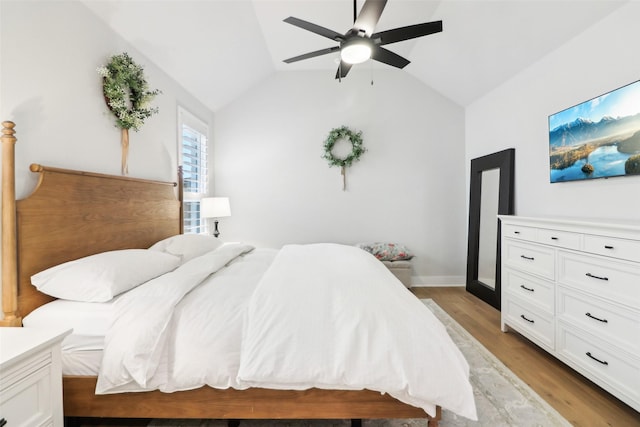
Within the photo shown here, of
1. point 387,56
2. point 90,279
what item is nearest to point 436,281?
point 387,56

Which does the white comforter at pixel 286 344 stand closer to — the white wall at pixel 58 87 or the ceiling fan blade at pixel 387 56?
the white wall at pixel 58 87

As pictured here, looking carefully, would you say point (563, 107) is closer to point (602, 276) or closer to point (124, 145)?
point (602, 276)

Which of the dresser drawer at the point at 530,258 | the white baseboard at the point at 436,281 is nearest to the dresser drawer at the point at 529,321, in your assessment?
the dresser drawer at the point at 530,258

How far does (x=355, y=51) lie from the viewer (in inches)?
75.4

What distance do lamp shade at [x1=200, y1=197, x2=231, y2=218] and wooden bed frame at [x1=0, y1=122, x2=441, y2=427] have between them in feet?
5.33

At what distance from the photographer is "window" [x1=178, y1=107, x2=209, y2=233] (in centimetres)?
335

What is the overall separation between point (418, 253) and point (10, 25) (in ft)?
14.4

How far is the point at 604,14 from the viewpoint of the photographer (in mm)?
2092

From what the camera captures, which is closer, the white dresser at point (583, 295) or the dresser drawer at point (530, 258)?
the white dresser at point (583, 295)

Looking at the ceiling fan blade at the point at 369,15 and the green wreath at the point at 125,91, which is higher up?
the ceiling fan blade at the point at 369,15

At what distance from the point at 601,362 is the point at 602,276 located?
521 mm

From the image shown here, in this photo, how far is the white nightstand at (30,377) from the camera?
3.14ft

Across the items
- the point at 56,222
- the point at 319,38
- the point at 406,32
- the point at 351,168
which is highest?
the point at 319,38

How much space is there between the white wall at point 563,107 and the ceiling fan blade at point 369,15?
1.81 m
